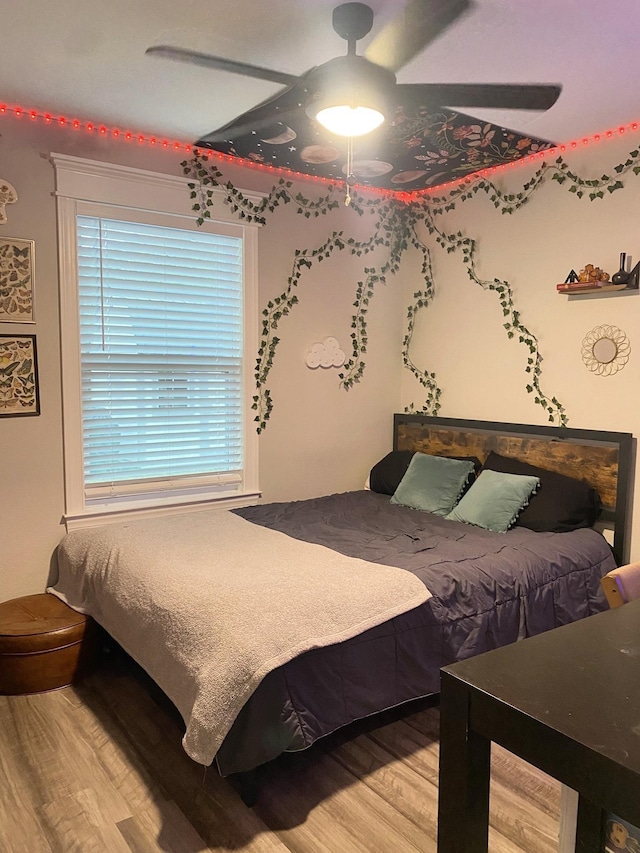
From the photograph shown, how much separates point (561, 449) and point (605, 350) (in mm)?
586

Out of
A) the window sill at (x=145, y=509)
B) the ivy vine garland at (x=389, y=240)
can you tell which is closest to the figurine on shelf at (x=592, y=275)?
the ivy vine garland at (x=389, y=240)

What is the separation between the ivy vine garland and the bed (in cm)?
58

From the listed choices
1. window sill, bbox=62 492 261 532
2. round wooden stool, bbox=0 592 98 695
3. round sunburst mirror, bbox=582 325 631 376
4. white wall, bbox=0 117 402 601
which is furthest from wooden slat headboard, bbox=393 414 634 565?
round wooden stool, bbox=0 592 98 695

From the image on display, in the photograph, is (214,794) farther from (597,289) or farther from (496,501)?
(597,289)

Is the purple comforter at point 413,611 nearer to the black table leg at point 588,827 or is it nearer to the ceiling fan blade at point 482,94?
the black table leg at point 588,827

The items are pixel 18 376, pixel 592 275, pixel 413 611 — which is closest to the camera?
pixel 413 611

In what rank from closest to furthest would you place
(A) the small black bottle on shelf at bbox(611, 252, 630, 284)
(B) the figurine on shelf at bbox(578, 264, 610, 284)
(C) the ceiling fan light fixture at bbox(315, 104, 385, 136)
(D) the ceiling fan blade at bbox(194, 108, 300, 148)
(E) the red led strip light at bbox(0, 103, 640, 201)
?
(C) the ceiling fan light fixture at bbox(315, 104, 385, 136) < (D) the ceiling fan blade at bbox(194, 108, 300, 148) < (E) the red led strip light at bbox(0, 103, 640, 201) < (A) the small black bottle on shelf at bbox(611, 252, 630, 284) < (B) the figurine on shelf at bbox(578, 264, 610, 284)

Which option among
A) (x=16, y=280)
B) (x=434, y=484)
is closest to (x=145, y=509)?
(x=16, y=280)

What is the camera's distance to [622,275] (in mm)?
3174

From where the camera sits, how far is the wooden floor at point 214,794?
6.27 feet

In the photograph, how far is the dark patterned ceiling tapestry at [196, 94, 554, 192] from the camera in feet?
9.70

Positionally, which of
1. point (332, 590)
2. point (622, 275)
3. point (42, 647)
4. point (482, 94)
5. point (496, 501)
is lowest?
point (42, 647)

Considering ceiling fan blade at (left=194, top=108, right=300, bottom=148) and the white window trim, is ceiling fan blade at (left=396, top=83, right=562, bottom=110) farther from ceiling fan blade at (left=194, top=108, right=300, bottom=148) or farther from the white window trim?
Result: the white window trim

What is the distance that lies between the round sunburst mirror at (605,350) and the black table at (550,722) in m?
2.24
